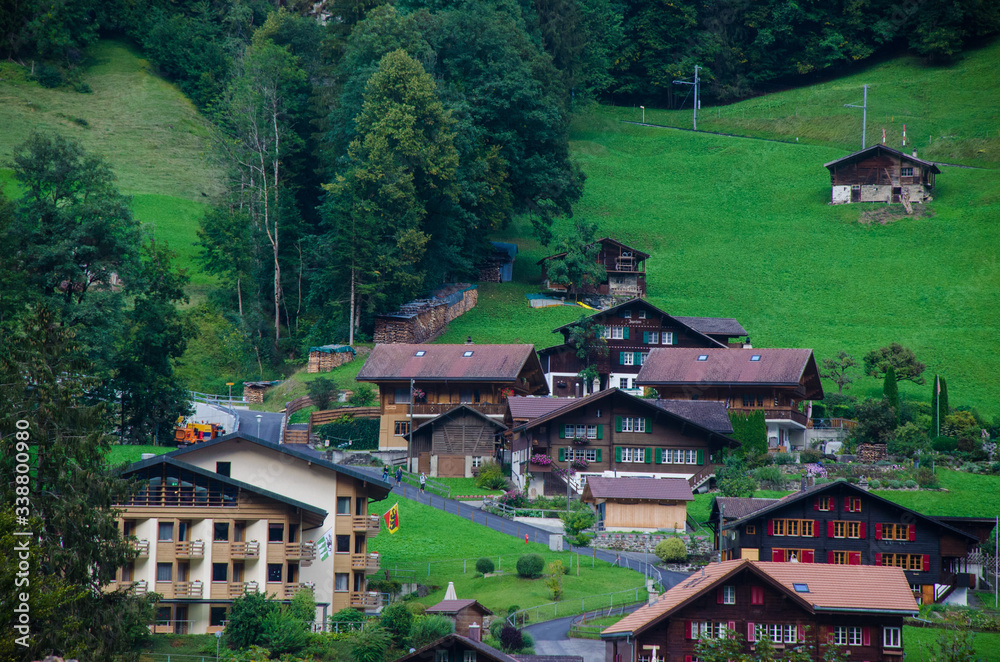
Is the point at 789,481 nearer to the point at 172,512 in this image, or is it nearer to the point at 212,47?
the point at 172,512

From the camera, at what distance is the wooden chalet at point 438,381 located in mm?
86188

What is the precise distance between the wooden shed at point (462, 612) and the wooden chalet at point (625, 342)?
4236 centimetres

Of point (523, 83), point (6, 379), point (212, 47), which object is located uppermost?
point (212, 47)

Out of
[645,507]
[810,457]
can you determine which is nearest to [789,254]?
[810,457]

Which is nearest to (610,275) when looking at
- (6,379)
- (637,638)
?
(637,638)

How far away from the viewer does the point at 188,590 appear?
54.6 metres

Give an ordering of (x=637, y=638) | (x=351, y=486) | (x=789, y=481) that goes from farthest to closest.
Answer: (x=789, y=481) < (x=351, y=486) < (x=637, y=638)

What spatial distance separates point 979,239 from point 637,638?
259 feet

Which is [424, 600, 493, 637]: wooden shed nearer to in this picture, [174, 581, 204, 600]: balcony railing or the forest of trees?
[174, 581, 204, 600]: balcony railing

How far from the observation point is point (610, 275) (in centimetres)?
11188

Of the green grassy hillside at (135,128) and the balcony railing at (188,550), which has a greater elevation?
the green grassy hillside at (135,128)

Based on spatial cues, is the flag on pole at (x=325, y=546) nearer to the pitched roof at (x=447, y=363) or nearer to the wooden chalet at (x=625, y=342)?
the pitched roof at (x=447, y=363)

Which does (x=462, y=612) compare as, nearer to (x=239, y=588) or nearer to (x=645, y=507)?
(x=239, y=588)

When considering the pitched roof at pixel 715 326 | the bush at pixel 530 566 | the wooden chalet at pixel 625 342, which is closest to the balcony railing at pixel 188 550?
the bush at pixel 530 566
